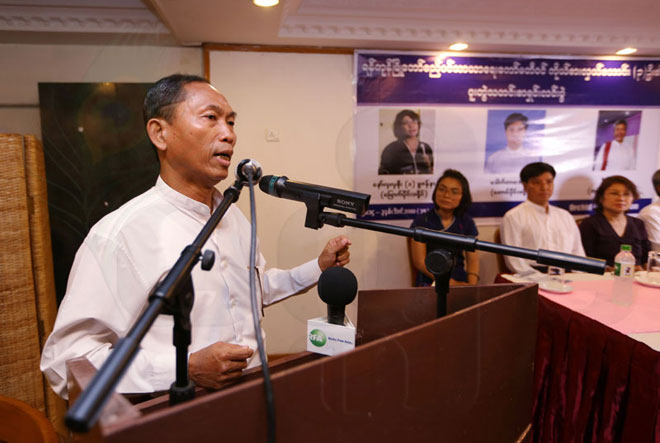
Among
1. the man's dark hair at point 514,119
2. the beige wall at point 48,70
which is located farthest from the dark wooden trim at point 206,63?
the man's dark hair at point 514,119

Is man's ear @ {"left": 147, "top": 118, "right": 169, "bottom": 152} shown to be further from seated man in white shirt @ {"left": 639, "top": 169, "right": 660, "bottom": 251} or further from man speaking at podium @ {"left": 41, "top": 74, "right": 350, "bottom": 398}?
seated man in white shirt @ {"left": 639, "top": 169, "right": 660, "bottom": 251}

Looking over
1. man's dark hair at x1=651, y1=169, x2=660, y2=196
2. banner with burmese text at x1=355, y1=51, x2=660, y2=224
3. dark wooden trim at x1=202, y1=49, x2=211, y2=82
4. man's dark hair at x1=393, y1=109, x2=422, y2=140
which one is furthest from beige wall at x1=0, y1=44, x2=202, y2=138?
man's dark hair at x1=651, y1=169, x2=660, y2=196

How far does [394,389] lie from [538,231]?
3.00 metres

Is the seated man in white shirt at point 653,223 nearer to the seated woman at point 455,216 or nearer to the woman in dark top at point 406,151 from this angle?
the seated woman at point 455,216

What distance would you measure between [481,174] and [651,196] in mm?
1675

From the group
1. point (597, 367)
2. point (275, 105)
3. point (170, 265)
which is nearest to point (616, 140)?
point (597, 367)

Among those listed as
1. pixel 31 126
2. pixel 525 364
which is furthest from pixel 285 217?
pixel 525 364

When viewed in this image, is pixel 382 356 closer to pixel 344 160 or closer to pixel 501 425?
pixel 501 425

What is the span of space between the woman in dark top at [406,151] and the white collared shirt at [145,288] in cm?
217

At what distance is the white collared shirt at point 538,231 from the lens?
3.11 m

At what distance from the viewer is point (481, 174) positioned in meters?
3.45

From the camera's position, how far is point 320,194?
2.77 feet

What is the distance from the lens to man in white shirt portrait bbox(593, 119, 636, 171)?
11.8ft

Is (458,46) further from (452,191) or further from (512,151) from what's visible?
(452,191)
